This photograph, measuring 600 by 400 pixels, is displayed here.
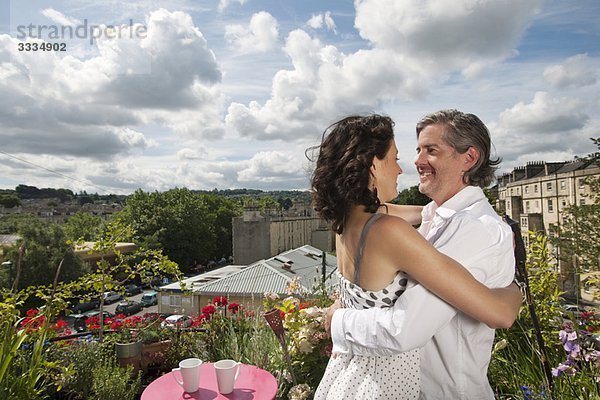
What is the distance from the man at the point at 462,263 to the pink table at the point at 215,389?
0.77m

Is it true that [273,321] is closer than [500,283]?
No

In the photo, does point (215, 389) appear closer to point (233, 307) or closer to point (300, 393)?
point (300, 393)

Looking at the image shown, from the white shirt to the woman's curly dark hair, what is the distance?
0.29m

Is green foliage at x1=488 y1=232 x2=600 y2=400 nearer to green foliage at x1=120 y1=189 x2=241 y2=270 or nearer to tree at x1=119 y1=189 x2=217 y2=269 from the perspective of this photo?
green foliage at x1=120 y1=189 x2=241 y2=270

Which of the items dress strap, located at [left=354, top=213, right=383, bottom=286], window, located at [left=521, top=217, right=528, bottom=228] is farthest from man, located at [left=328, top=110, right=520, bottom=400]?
window, located at [left=521, top=217, right=528, bottom=228]

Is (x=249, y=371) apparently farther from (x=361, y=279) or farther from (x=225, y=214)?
(x=225, y=214)

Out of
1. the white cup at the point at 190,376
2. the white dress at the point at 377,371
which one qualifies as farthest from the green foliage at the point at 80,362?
the white dress at the point at 377,371

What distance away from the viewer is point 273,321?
248cm

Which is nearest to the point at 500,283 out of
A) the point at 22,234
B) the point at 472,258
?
the point at 472,258

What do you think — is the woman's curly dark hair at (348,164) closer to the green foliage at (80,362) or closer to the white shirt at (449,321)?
the white shirt at (449,321)

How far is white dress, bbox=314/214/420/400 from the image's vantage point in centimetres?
137

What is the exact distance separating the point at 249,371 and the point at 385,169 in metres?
1.52

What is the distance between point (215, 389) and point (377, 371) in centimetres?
106

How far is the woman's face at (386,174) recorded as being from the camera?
4.80 feet
